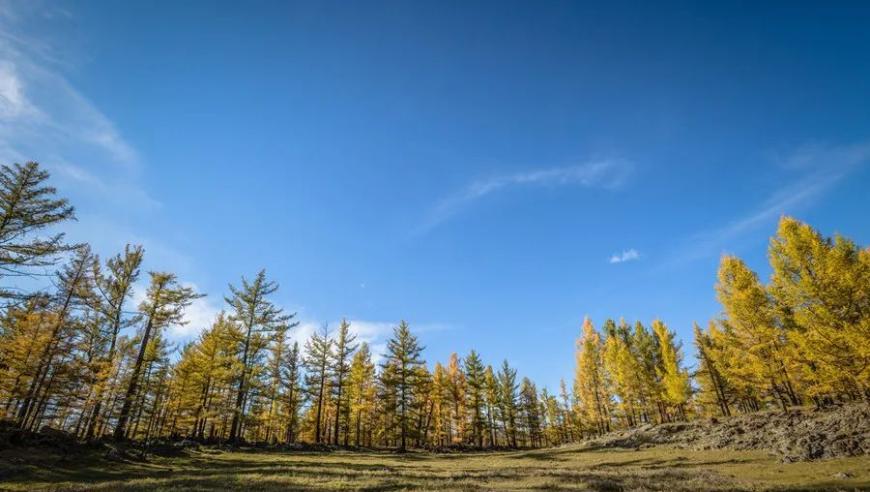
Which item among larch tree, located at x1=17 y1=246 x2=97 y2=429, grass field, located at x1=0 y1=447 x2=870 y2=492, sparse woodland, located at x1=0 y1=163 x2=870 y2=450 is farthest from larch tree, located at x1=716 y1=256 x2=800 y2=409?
larch tree, located at x1=17 y1=246 x2=97 y2=429

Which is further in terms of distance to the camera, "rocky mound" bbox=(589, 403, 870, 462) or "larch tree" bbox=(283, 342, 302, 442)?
"larch tree" bbox=(283, 342, 302, 442)

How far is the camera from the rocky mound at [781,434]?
55.7ft

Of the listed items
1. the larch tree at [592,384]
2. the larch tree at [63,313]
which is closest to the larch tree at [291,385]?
the larch tree at [63,313]

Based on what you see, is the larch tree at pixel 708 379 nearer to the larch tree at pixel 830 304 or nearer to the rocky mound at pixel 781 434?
the rocky mound at pixel 781 434

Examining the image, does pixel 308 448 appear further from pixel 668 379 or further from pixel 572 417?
pixel 572 417

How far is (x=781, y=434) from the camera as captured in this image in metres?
22.3

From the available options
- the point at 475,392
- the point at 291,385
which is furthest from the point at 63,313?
the point at 475,392

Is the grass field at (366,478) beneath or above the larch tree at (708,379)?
beneath

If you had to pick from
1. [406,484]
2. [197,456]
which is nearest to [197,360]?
[197,456]

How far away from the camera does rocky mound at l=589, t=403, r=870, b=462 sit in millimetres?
16969

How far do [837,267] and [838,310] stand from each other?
2.68 m

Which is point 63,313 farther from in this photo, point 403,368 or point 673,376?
point 673,376

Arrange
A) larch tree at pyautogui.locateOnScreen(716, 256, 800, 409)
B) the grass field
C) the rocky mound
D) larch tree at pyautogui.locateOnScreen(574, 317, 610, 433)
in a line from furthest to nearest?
larch tree at pyautogui.locateOnScreen(574, 317, 610, 433) → larch tree at pyautogui.locateOnScreen(716, 256, 800, 409) → the rocky mound → the grass field

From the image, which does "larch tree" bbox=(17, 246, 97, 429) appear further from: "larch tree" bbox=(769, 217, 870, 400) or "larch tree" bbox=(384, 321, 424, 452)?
"larch tree" bbox=(769, 217, 870, 400)
